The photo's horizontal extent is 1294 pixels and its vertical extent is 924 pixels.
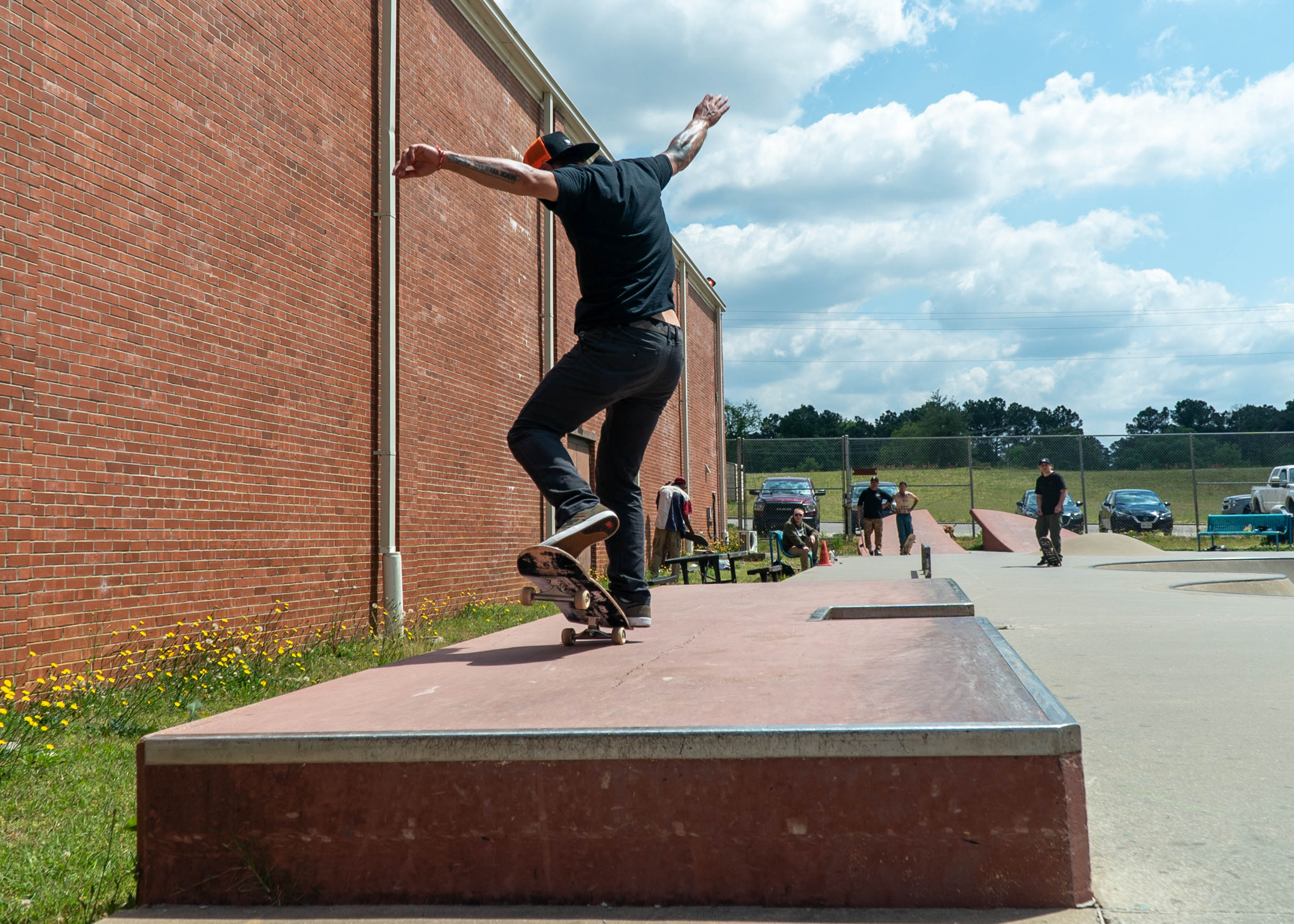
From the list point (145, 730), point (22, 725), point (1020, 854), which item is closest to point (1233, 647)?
point (1020, 854)

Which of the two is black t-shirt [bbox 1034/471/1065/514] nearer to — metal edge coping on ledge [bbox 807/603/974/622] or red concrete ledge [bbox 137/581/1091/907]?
metal edge coping on ledge [bbox 807/603/974/622]

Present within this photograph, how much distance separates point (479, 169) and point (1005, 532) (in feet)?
81.3

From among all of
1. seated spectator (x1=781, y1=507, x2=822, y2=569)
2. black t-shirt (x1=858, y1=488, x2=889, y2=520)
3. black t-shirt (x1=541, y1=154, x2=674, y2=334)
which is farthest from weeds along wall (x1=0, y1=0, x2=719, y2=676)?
black t-shirt (x1=858, y1=488, x2=889, y2=520)

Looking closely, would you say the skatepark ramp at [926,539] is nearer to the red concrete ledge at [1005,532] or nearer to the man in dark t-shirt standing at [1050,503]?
the red concrete ledge at [1005,532]

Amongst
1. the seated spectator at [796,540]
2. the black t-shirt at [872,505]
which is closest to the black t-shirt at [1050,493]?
the seated spectator at [796,540]

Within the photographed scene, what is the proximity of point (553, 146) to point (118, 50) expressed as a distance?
381cm

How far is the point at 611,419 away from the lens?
3.86 meters

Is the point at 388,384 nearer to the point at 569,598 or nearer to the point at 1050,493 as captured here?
the point at 569,598

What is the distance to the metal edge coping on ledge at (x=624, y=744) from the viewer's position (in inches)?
65.6

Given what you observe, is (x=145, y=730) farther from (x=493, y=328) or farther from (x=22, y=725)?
(x=493, y=328)

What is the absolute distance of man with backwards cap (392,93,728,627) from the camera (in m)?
3.21

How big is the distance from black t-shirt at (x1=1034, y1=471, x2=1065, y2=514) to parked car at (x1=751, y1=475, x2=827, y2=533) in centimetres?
907

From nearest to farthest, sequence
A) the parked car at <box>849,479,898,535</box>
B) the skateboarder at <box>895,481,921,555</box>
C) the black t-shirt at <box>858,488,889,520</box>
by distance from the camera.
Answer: the skateboarder at <box>895,481,921,555</box> < the black t-shirt at <box>858,488,889,520</box> < the parked car at <box>849,479,898,535</box>

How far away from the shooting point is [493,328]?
11.6 meters
